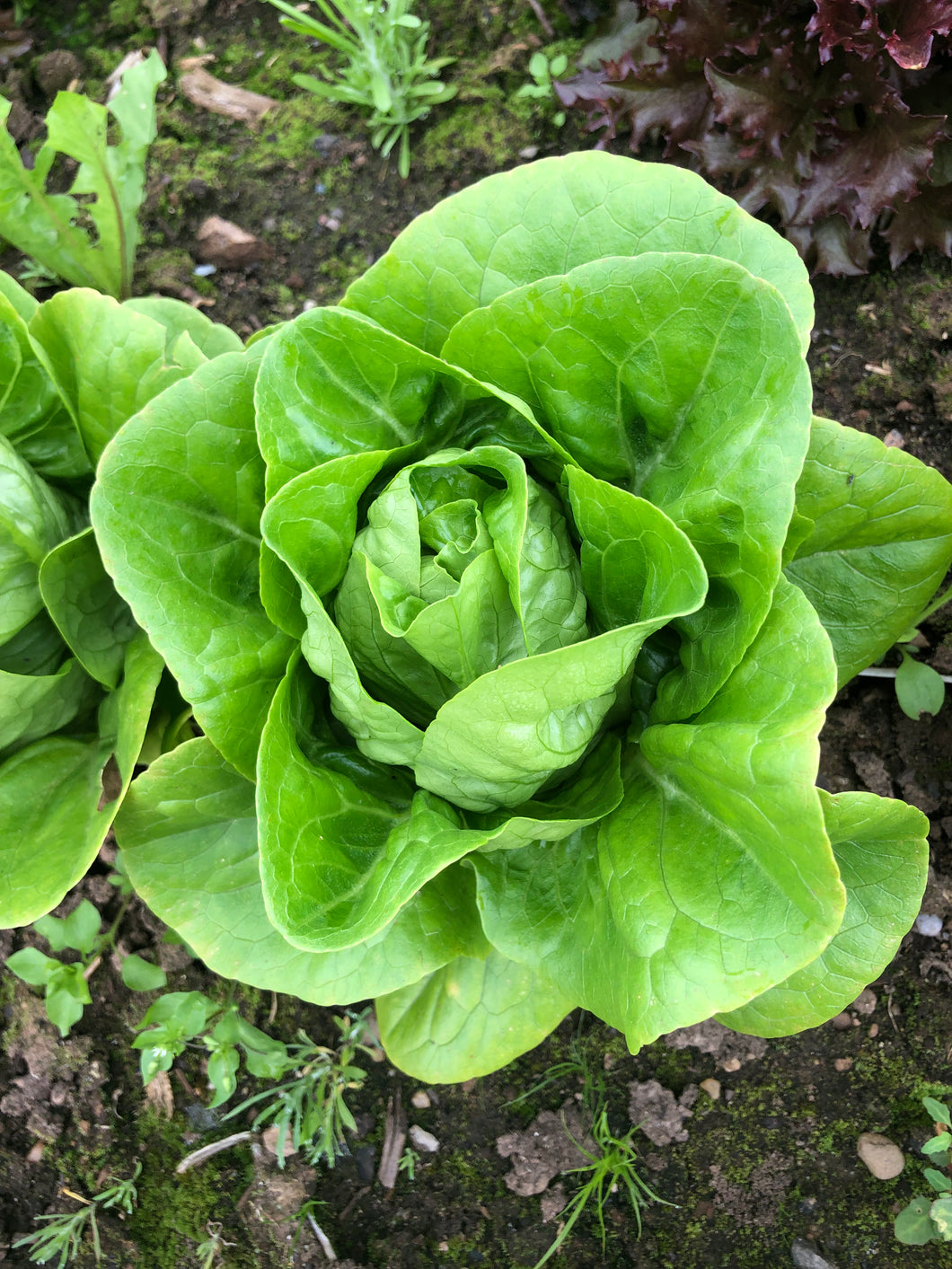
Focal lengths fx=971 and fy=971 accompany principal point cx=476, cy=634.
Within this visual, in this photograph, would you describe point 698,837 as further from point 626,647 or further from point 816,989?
point 816,989

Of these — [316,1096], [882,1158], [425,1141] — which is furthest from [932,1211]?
[316,1096]

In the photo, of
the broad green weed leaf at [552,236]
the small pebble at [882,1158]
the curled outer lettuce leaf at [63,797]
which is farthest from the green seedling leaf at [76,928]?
the small pebble at [882,1158]

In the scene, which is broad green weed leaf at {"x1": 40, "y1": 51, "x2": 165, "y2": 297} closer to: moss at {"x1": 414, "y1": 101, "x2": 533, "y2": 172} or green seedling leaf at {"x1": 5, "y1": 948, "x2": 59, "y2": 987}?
moss at {"x1": 414, "y1": 101, "x2": 533, "y2": 172}

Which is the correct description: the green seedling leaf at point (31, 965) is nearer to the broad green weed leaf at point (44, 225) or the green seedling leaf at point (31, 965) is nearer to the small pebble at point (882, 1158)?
the broad green weed leaf at point (44, 225)

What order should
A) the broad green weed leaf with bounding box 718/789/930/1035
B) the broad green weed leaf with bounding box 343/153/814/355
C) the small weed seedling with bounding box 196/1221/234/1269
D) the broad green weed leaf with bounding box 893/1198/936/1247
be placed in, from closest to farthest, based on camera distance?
1. the broad green weed leaf with bounding box 343/153/814/355
2. the broad green weed leaf with bounding box 718/789/930/1035
3. the broad green weed leaf with bounding box 893/1198/936/1247
4. the small weed seedling with bounding box 196/1221/234/1269

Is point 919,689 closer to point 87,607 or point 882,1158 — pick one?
point 882,1158

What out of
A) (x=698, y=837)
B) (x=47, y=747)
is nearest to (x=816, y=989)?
(x=698, y=837)

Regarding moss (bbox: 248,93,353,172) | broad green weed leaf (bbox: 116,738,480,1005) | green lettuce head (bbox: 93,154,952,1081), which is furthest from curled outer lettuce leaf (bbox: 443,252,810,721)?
moss (bbox: 248,93,353,172)
